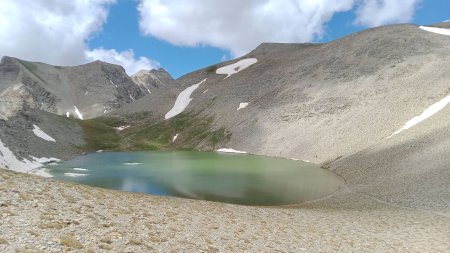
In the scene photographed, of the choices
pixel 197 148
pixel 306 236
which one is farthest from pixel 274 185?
pixel 197 148

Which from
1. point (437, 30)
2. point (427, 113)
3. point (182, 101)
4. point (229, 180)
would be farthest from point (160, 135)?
point (437, 30)

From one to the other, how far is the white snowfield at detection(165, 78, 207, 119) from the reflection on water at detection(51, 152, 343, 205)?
7495cm

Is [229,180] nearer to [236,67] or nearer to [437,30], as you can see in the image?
[437,30]

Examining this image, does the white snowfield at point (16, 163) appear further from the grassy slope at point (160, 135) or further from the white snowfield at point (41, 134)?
the grassy slope at point (160, 135)

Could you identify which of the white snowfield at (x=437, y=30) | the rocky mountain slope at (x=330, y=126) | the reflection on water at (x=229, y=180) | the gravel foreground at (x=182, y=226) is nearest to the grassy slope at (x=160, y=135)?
the rocky mountain slope at (x=330, y=126)

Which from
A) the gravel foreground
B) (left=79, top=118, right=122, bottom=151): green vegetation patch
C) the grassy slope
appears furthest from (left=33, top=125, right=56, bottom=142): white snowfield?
the gravel foreground

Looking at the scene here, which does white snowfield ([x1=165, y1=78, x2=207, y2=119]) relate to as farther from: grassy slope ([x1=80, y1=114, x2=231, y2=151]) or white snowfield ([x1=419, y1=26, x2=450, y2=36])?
white snowfield ([x1=419, y1=26, x2=450, y2=36])

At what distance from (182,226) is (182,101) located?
434 ft

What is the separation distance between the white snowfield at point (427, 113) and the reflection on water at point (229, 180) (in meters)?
17.9

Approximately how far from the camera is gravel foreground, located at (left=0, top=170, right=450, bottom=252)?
50.6ft

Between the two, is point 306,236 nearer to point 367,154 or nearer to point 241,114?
point 367,154

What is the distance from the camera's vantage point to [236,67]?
16088cm

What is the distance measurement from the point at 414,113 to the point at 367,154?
58.7ft

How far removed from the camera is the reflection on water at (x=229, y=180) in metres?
40.8
